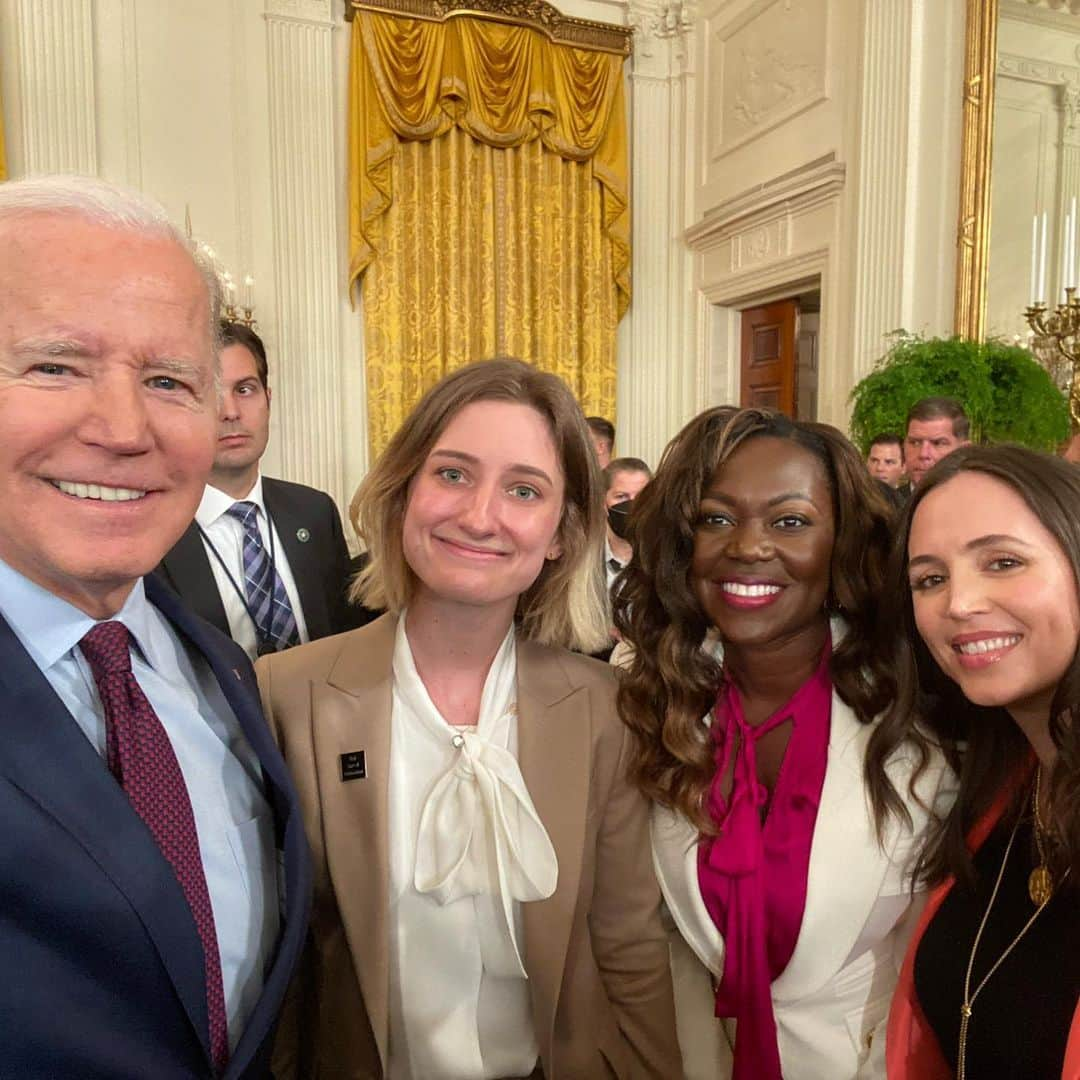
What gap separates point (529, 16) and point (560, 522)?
6923 mm

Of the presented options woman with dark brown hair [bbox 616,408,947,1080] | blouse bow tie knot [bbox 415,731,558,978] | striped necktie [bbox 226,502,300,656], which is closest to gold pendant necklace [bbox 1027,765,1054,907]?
woman with dark brown hair [bbox 616,408,947,1080]

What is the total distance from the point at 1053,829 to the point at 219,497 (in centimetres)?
214

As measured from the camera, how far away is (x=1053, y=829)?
132 centimetres

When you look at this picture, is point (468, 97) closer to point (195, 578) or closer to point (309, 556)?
point (309, 556)

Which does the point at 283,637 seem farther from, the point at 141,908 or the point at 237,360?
the point at 141,908

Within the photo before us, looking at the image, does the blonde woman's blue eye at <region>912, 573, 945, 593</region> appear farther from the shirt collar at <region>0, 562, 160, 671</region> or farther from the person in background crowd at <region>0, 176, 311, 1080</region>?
the shirt collar at <region>0, 562, 160, 671</region>

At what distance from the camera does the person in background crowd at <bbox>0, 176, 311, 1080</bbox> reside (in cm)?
89

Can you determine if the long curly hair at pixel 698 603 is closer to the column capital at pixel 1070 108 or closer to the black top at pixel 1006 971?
the black top at pixel 1006 971

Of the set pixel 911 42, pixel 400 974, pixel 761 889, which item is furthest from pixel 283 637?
pixel 911 42

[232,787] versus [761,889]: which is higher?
[232,787]

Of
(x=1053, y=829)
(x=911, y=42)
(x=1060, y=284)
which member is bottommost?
(x=1053, y=829)

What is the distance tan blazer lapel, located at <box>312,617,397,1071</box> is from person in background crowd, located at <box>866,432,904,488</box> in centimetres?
374

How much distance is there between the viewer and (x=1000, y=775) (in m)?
1.51

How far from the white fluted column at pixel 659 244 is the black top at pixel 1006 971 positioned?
6832mm
